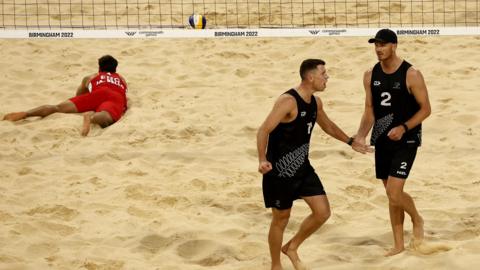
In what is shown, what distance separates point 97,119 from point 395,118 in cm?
416

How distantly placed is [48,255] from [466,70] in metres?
6.00

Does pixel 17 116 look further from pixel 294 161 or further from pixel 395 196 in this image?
pixel 395 196

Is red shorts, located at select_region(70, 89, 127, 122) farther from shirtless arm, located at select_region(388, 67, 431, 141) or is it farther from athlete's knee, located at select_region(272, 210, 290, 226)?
shirtless arm, located at select_region(388, 67, 431, 141)

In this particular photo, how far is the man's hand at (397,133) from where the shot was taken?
6346mm

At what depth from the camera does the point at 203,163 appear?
8.84 metres

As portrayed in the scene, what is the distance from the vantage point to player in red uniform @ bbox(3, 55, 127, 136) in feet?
32.5

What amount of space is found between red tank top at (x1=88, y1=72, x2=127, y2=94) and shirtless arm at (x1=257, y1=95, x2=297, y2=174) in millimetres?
4468

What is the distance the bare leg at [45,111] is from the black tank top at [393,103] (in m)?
4.49

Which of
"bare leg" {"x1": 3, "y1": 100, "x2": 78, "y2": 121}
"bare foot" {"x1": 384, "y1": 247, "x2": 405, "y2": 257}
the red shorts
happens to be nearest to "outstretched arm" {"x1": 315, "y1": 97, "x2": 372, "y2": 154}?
"bare foot" {"x1": 384, "y1": 247, "x2": 405, "y2": 257}

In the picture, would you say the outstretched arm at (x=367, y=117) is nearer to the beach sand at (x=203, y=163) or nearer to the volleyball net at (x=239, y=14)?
the beach sand at (x=203, y=163)

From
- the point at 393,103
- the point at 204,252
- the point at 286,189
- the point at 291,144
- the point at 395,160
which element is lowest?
the point at 204,252

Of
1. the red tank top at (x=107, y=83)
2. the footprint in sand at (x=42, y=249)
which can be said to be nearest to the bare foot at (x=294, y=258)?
the footprint in sand at (x=42, y=249)

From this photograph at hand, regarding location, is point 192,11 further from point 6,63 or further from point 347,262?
point 347,262

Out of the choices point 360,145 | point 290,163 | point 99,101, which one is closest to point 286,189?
point 290,163
